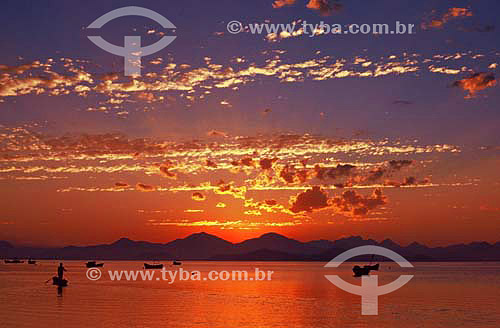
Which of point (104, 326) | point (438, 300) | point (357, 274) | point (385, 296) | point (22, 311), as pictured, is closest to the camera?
point (104, 326)

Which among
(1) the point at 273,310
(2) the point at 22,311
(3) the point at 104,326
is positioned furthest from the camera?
(1) the point at 273,310

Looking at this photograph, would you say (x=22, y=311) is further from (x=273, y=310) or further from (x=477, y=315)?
(x=477, y=315)

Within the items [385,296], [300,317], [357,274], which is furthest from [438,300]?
[357,274]

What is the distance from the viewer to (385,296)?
87.9m

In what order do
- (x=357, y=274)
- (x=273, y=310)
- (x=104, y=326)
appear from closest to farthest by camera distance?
(x=104, y=326)
(x=273, y=310)
(x=357, y=274)

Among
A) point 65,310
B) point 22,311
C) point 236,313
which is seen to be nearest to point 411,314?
point 236,313

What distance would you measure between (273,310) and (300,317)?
7.07m

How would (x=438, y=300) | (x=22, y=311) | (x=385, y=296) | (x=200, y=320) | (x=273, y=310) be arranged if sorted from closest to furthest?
(x=200, y=320), (x=22, y=311), (x=273, y=310), (x=438, y=300), (x=385, y=296)

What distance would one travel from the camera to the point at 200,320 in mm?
55156

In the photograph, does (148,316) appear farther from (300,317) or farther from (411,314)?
(411,314)

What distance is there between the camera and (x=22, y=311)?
60.4 metres

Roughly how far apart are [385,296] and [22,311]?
53446 millimetres

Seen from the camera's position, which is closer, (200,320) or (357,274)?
(200,320)

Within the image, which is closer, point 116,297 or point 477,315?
point 477,315
